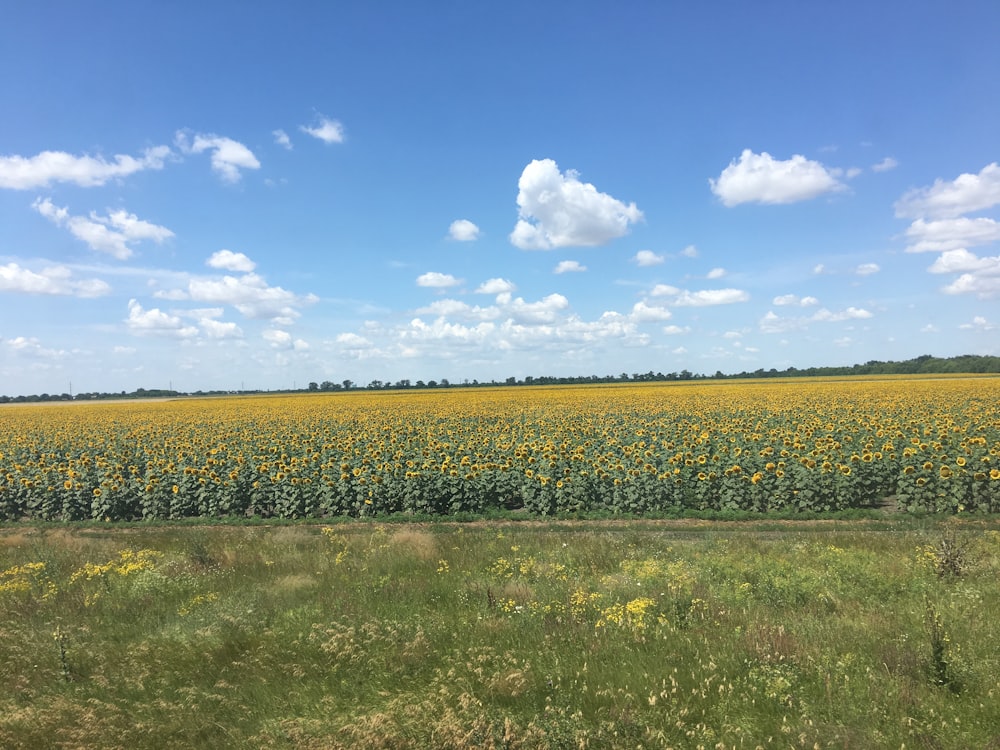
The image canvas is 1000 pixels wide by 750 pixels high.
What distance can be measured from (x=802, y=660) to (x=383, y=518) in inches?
469

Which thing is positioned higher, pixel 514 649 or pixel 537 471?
pixel 537 471

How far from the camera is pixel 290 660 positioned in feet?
20.2

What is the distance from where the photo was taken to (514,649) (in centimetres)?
611

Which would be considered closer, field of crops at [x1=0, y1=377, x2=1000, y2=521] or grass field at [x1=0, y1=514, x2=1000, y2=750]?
grass field at [x1=0, y1=514, x2=1000, y2=750]

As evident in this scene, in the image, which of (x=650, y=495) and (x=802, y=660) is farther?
(x=650, y=495)

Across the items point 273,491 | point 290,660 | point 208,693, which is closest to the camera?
point 208,693

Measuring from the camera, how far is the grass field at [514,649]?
187 inches

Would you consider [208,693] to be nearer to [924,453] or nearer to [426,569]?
[426,569]

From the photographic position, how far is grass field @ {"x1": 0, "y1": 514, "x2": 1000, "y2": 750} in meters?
4.74

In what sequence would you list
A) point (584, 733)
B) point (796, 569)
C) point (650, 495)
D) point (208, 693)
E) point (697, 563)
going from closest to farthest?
1. point (584, 733)
2. point (208, 693)
3. point (796, 569)
4. point (697, 563)
5. point (650, 495)

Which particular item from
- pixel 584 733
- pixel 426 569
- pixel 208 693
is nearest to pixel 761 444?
pixel 426 569

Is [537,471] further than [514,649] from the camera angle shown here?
Yes

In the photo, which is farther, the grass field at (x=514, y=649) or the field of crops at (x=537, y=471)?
the field of crops at (x=537, y=471)

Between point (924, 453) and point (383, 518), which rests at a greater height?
point (924, 453)
